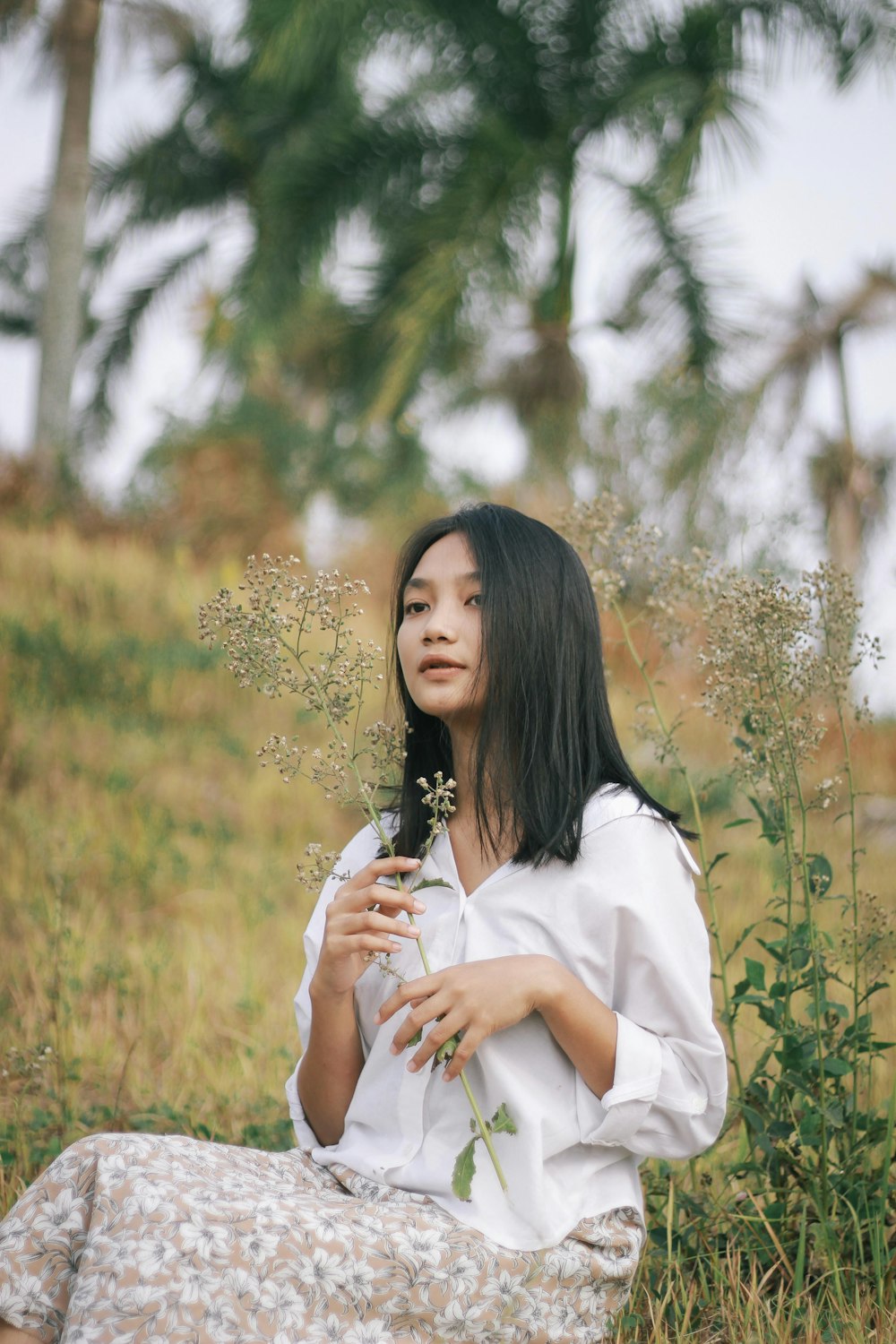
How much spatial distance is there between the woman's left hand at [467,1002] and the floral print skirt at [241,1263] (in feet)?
0.77

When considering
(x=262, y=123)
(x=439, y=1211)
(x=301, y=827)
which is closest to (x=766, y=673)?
(x=439, y=1211)

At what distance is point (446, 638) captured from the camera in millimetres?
1930

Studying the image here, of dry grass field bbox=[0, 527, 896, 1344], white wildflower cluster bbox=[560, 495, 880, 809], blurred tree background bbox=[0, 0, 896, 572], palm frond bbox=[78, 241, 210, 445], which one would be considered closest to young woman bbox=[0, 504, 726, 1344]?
white wildflower cluster bbox=[560, 495, 880, 809]

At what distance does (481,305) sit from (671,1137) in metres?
10.8

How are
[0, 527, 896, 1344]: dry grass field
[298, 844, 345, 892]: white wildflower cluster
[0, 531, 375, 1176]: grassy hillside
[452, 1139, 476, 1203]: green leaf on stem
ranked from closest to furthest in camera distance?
[452, 1139, 476, 1203]: green leaf on stem → [298, 844, 345, 892]: white wildflower cluster → [0, 527, 896, 1344]: dry grass field → [0, 531, 375, 1176]: grassy hillside

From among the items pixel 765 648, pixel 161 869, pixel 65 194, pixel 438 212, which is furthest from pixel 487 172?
pixel 765 648

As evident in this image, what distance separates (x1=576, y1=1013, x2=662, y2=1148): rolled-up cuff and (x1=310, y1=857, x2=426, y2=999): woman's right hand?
1.11 ft

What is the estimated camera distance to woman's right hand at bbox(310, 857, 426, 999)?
5.47 feet

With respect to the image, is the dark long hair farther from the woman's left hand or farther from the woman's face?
the woman's left hand

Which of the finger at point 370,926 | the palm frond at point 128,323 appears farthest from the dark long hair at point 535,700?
the palm frond at point 128,323

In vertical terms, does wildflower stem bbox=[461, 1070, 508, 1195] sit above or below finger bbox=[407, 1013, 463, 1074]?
below

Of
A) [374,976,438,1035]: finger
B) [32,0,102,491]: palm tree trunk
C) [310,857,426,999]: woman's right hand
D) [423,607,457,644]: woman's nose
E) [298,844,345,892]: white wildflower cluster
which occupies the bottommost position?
[374,976,438,1035]: finger

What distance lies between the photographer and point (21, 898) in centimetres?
449

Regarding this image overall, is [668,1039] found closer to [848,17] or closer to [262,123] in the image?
[848,17]
